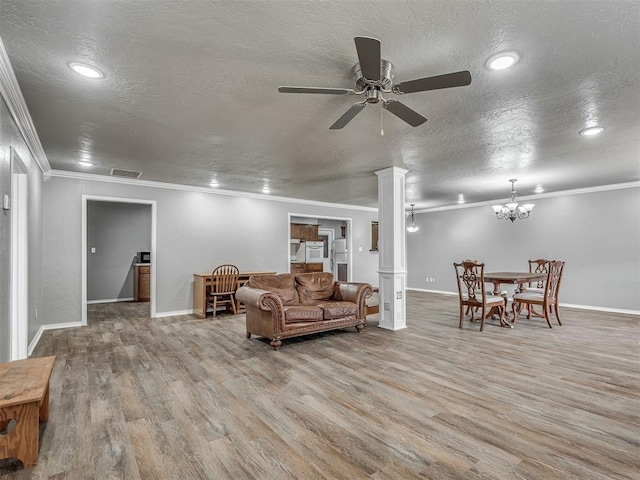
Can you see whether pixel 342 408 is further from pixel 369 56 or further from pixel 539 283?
pixel 539 283

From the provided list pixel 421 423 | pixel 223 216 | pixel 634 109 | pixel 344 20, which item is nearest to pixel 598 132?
pixel 634 109

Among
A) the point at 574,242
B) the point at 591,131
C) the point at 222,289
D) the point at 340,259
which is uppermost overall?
the point at 591,131

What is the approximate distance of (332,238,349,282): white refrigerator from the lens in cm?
1028

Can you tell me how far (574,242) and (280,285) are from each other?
6491 millimetres

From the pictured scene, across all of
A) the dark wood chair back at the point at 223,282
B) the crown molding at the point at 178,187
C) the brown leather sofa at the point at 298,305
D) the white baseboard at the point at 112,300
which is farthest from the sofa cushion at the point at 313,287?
the white baseboard at the point at 112,300

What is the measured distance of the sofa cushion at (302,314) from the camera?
4402 mm

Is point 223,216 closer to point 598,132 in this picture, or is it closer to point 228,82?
point 228,82

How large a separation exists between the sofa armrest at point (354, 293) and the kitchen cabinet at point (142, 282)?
5.21 metres

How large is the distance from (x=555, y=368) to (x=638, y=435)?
4.34 ft

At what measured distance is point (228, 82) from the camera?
102 inches

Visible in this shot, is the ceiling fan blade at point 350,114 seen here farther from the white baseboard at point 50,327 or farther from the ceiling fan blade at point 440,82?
the white baseboard at point 50,327

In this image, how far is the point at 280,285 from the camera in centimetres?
508

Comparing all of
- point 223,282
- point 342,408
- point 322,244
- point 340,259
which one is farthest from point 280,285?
point 340,259

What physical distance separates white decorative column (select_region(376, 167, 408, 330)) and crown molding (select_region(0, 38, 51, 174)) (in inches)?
173
